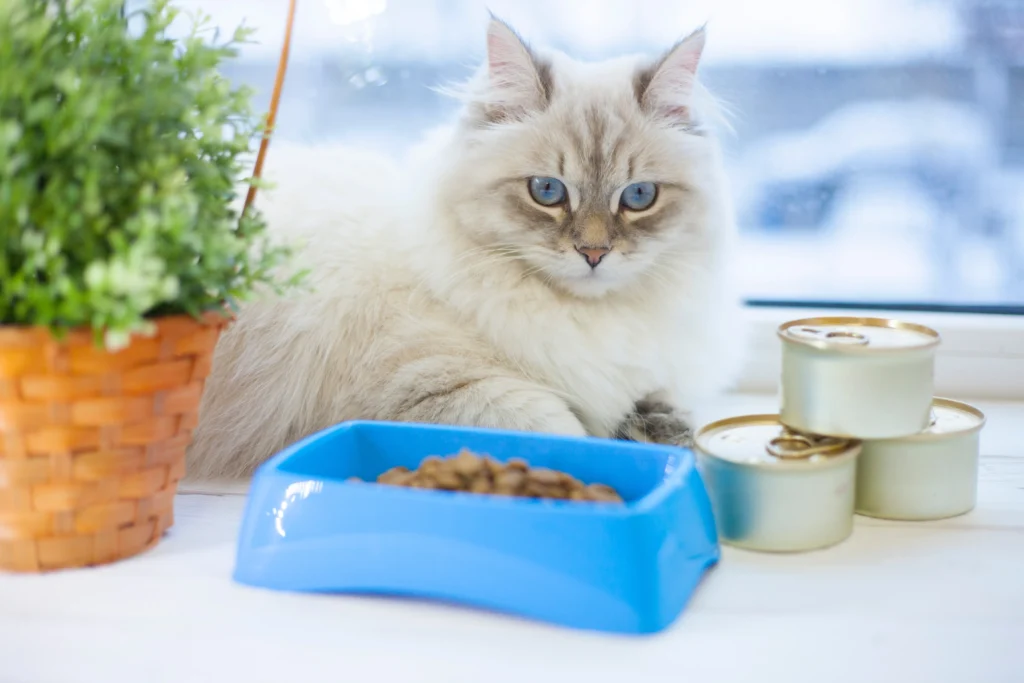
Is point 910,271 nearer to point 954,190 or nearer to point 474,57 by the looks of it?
point 954,190

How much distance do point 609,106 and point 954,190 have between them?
873 mm

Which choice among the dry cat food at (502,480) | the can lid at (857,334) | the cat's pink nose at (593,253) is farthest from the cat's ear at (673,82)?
the dry cat food at (502,480)

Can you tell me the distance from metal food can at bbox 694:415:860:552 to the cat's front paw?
1.10 feet

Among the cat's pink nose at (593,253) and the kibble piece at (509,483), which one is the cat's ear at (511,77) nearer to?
the cat's pink nose at (593,253)

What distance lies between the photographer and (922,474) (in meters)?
1.18

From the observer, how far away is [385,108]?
77.2 inches

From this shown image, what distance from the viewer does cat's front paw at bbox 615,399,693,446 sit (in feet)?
4.86

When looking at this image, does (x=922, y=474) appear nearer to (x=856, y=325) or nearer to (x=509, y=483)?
(x=856, y=325)

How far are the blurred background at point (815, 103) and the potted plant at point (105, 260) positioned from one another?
940 millimetres

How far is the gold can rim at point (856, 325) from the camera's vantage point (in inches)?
41.4

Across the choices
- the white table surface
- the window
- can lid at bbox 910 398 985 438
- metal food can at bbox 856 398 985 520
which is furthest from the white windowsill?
the white table surface

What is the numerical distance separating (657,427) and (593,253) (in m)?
0.31

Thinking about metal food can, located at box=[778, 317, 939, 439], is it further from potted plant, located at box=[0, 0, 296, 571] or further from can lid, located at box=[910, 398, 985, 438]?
potted plant, located at box=[0, 0, 296, 571]

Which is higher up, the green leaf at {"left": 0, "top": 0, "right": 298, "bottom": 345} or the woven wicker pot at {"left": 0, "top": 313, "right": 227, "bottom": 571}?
the green leaf at {"left": 0, "top": 0, "right": 298, "bottom": 345}
